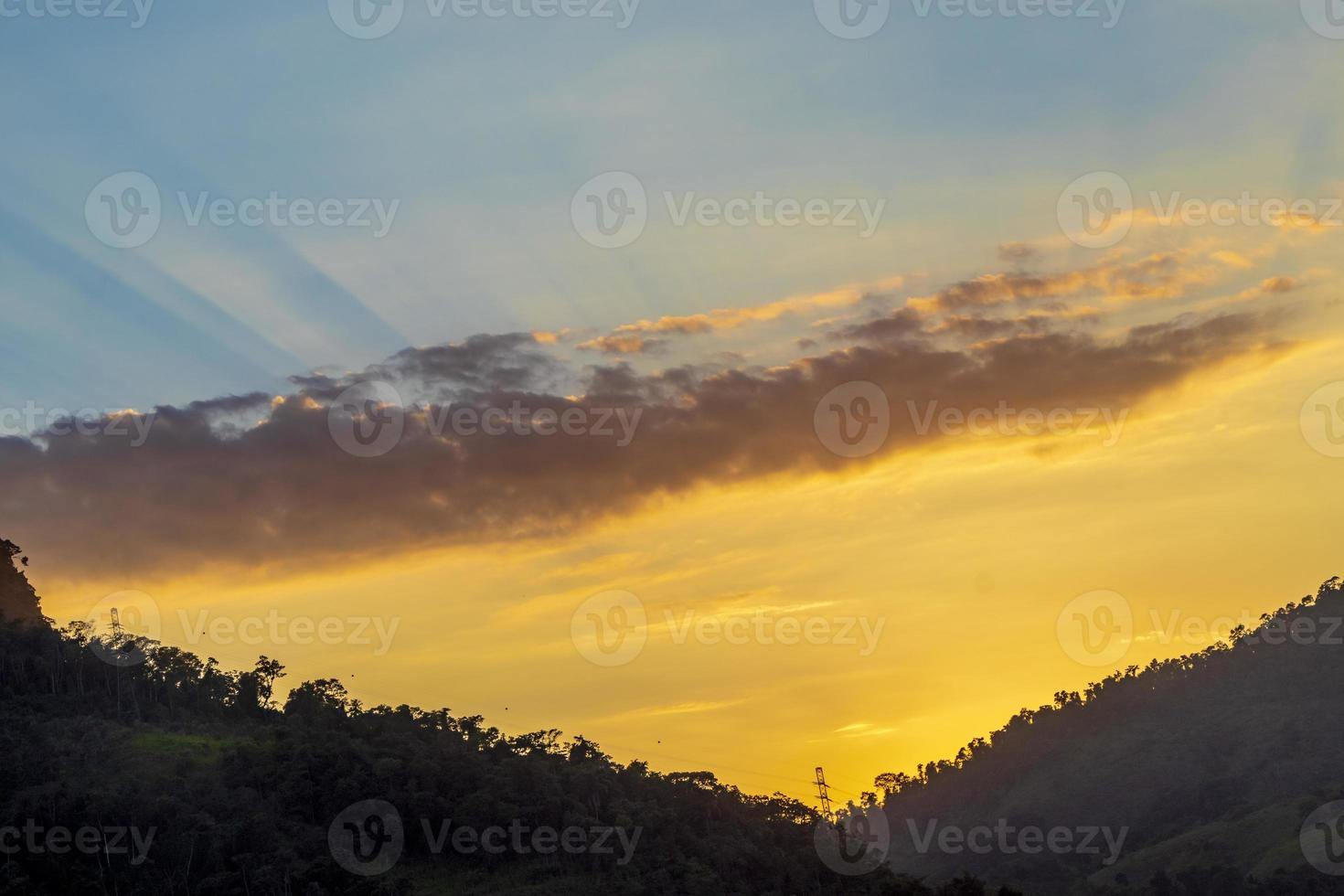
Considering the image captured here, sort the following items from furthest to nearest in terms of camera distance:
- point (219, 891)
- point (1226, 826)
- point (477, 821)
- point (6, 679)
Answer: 1. point (1226, 826)
2. point (6, 679)
3. point (477, 821)
4. point (219, 891)

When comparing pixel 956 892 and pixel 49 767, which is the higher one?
pixel 49 767

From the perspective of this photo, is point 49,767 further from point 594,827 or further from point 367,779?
point 594,827

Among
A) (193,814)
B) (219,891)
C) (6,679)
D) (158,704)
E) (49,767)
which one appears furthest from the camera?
(158,704)

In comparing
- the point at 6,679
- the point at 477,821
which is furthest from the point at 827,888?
the point at 6,679

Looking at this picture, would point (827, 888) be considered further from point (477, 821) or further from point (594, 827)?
point (477, 821)

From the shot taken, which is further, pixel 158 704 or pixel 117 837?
pixel 158 704

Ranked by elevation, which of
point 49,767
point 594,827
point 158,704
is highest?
point 158,704

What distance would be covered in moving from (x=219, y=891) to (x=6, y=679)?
6836 cm

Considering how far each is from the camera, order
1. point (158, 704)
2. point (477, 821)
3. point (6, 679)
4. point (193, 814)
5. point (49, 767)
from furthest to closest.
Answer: point (158, 704) < point (6, 679) < point (477, 821) < point (49, 767) < point (193, 814)

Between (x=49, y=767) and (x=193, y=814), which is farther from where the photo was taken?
(x=49, y=767)

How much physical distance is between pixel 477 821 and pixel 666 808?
19205 millimetres

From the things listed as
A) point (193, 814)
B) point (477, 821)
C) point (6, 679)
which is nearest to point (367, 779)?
point (477, 821)

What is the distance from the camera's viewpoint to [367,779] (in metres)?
127

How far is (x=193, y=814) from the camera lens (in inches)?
4294
